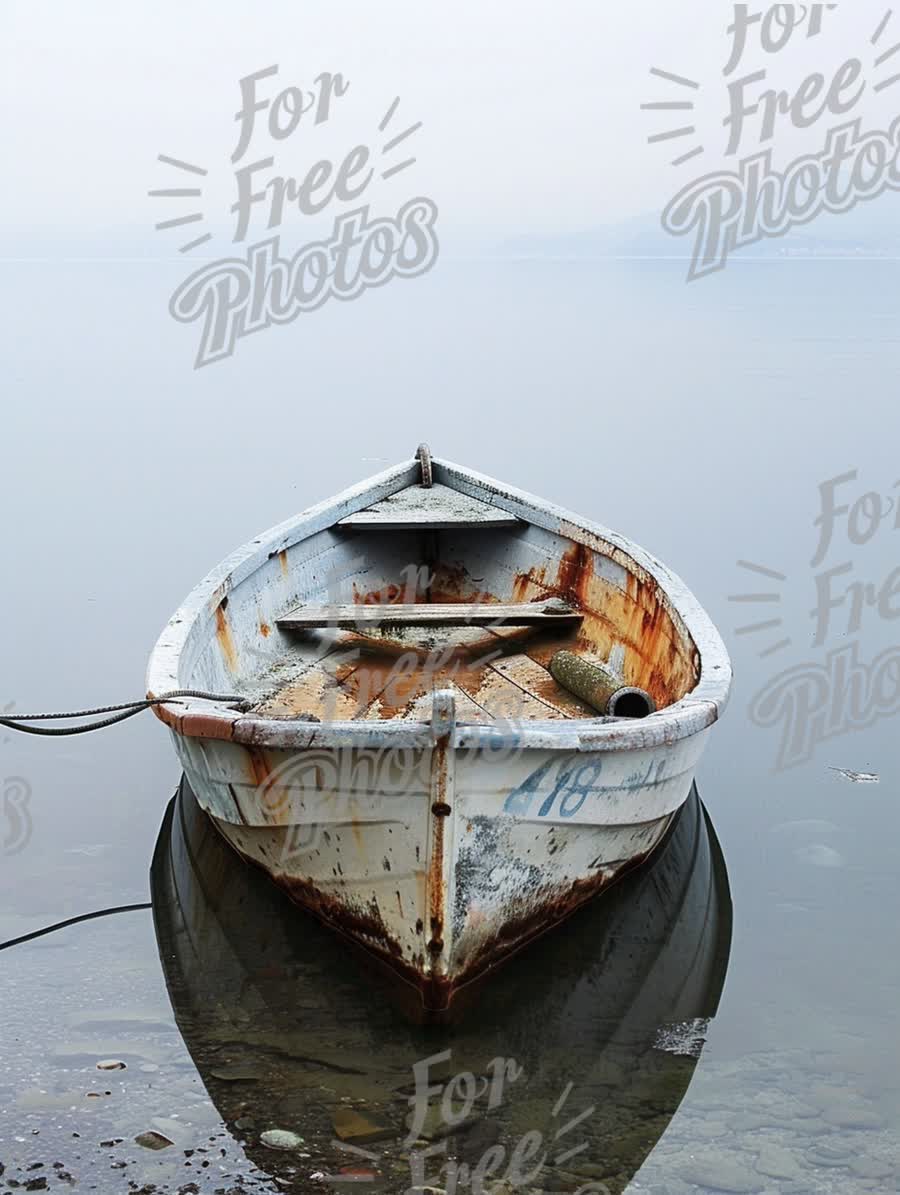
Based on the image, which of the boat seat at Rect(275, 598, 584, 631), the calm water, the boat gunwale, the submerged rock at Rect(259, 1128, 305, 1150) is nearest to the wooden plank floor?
the boat seat at Rect(275, 598, 584, 631)

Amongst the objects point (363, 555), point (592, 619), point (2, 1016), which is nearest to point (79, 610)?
point (363, 555)

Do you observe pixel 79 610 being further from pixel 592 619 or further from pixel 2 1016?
pixel 2 1016

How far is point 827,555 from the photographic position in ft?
35.9

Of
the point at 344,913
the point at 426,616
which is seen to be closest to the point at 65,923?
the point at 344,913

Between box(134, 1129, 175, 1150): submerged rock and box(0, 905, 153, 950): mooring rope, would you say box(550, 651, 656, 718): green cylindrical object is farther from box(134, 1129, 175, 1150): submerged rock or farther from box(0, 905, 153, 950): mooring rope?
box(134, 1129, 175, 1150): submerged rock

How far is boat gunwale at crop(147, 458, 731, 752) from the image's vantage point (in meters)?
4.21

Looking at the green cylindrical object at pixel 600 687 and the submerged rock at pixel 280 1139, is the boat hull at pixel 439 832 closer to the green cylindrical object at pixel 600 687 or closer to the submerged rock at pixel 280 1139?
the green cylindrical object at pixel 600 687

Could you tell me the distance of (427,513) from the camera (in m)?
8.28

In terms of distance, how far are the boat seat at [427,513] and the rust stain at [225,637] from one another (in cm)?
174

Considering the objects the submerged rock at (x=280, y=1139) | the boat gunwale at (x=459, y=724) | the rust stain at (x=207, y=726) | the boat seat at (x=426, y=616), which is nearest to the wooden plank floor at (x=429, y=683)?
the boat seat at (x=426, y=616)

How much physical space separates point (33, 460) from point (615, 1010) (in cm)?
1265

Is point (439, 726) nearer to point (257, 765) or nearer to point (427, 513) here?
point (257, 765)

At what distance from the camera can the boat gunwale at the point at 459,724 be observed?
4.21m

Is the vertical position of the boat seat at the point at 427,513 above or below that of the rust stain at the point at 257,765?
above
